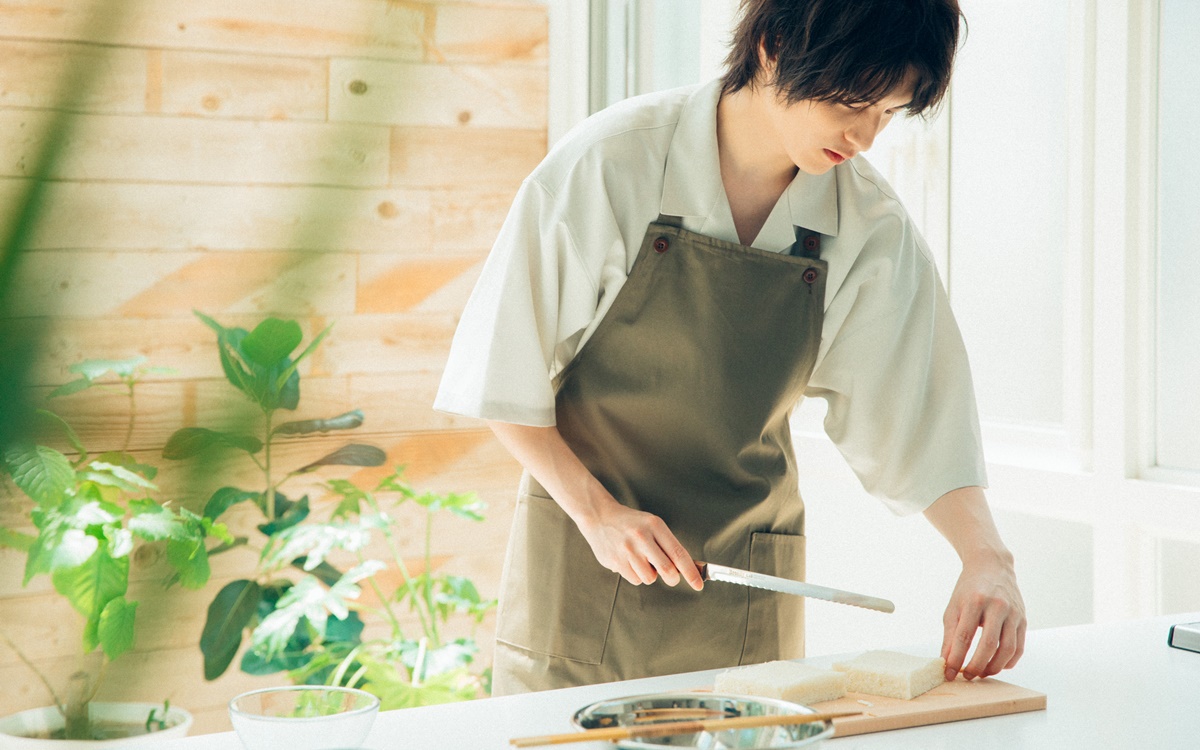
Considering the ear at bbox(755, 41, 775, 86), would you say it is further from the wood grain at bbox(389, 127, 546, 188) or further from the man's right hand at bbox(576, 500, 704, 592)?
the wood grain at bbox(389, 127, 546, 188)

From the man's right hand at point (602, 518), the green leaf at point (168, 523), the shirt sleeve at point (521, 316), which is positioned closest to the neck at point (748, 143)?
the shirt sleeve at point (521, 316)

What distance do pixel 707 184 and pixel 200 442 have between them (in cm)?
131

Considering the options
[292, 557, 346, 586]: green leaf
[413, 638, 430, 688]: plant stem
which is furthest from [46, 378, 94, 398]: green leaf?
[292, 557, 346, 586]: green leaf

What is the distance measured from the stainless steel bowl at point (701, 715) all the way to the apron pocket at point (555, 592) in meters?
0.66

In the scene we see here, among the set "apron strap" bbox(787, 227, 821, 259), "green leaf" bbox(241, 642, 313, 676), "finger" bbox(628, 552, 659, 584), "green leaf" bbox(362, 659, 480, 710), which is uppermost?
"apron strap" bbox(787, 227, 821, 259)

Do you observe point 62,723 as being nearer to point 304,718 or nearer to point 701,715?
point 304,718

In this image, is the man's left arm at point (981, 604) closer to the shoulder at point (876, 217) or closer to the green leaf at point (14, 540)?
the shoulder at point (876, 217)

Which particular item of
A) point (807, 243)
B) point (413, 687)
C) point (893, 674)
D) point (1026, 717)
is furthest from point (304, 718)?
point (413, 687)

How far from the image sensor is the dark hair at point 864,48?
1.19 m

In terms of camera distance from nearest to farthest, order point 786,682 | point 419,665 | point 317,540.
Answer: point 786,682, point 317,540, point 419,665

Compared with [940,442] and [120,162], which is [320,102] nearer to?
[120,162]

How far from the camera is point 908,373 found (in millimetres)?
1485

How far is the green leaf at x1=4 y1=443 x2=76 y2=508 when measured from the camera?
15 cm

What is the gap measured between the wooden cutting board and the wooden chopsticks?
0.22m
